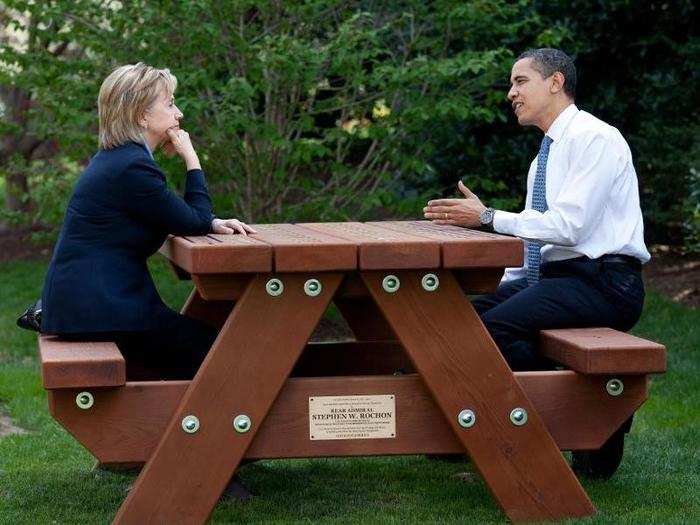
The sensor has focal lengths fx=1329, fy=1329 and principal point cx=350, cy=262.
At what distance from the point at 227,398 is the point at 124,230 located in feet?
2.24

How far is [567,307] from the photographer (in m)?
4.47

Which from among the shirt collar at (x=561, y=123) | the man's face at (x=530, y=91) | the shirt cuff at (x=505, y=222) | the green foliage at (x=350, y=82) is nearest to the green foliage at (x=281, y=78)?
the green foliage at (x=350, y=82)

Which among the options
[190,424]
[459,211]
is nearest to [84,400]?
[190,424]

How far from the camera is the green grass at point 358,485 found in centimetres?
436

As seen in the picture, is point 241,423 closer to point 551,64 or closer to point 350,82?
point 551,64

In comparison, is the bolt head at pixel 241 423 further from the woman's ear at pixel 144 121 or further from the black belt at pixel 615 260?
the black belt at pixel 615 260

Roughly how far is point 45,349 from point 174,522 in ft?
2.19

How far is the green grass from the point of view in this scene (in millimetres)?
4355

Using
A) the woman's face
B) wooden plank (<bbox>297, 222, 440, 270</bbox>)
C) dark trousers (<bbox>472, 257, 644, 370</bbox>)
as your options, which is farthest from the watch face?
the woman's face

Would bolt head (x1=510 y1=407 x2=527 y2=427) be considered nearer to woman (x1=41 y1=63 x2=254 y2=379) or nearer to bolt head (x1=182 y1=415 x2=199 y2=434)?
bolt head (x1=182 y1=415 x2=199 y2=434)

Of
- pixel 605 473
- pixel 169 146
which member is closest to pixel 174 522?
pixel 169 146

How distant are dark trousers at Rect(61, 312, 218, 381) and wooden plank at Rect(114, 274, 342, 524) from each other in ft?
1.51

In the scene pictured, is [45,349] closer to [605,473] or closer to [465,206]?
[465,206]

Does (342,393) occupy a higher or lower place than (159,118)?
lower
